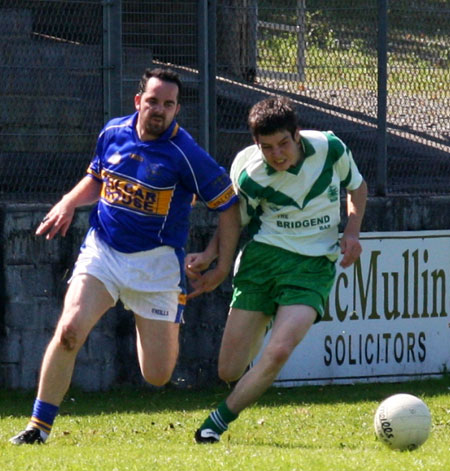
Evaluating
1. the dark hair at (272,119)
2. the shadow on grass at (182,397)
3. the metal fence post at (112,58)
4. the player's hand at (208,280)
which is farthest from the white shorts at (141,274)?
the metal fence post at (112,58)

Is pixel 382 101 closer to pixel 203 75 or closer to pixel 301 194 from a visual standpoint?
pixel 203 75

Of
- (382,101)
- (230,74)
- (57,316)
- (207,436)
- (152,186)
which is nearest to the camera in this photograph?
(152,186)

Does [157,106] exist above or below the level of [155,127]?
above

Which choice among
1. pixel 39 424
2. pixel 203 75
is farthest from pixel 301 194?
pixel 203 75

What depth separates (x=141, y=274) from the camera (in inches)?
268

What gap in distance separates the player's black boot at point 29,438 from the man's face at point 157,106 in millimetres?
1903

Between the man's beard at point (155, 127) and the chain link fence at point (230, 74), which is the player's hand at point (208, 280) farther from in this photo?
the chain link fence at point (230, 74)

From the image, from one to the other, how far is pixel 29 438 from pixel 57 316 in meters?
2.68

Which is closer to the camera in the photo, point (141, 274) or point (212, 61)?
point (141, 274)

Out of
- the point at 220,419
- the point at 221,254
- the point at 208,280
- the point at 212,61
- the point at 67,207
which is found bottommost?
the point at 220,419

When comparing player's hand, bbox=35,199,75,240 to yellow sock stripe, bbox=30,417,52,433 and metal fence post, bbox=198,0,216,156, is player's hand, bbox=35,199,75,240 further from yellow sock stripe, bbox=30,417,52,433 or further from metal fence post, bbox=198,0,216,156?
metal fence post, bbox=198,0,216,156

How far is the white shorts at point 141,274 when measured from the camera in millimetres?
6742

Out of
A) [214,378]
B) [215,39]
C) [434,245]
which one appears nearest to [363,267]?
[434,245]

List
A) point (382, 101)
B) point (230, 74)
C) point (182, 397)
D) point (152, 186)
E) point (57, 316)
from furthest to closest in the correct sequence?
point (382, 101)
point (230, 74)
point (182, 397)
point (57, 316)
point (152, 186)
